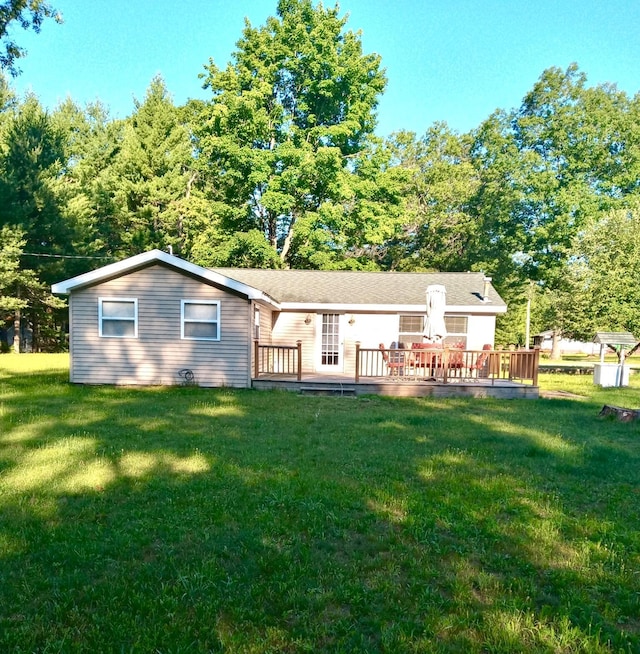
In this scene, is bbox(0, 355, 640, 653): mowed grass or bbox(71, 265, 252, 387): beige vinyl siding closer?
bbox(0, 355, 640, 653): mowed grass

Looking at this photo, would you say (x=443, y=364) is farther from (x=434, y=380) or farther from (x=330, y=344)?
(x=330, y=344)

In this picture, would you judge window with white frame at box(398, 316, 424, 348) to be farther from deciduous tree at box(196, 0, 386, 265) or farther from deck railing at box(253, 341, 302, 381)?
deciduous tree at box(196, 0, 386, 265)

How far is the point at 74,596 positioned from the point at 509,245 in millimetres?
31561

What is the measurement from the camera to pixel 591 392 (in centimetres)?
1244

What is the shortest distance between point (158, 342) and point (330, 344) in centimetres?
541

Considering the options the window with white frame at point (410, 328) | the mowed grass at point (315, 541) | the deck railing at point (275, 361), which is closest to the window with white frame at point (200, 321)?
the deck railing at point (275, 361)

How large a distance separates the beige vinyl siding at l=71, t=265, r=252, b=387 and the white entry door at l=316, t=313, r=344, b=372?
3.45 meters

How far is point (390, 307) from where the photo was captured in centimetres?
1435

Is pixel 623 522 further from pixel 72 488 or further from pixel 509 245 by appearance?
pixel 509 245

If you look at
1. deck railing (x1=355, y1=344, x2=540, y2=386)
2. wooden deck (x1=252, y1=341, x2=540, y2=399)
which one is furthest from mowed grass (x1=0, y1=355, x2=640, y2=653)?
deck railing (x1=355, y1=344, x2=540, y2=386)

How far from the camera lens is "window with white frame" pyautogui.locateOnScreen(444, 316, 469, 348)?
48.1ft

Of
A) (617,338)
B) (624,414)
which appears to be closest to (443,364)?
(624,414)

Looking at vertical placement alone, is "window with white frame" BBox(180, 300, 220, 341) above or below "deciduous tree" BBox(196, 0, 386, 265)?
below

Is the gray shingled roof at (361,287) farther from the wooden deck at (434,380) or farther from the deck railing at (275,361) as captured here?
A: the wooden deck at (434,380)
